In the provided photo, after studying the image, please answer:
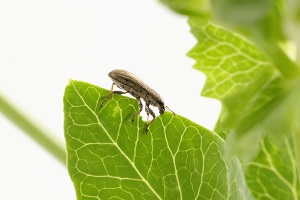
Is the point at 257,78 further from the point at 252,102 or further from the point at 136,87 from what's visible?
the point at 136,87

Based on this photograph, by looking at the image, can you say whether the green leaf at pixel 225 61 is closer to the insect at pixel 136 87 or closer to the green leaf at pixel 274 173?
the green leaf at pixel 274 173

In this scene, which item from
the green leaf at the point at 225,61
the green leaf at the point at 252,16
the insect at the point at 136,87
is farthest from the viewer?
the insect at the point at 136,87

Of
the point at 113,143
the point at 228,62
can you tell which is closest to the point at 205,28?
the point at 228,62

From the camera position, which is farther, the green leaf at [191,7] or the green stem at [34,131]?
the green stem at [34,131]

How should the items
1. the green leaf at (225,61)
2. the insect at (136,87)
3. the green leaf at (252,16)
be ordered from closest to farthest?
the green leaf at (252,16) < the green leaf at (225,61) < the insect at (136,87)

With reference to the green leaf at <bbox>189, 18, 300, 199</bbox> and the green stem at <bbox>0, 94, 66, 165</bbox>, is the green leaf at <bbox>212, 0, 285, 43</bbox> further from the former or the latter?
the green stem at <bbox>0, 94, 66, 165</bbox>

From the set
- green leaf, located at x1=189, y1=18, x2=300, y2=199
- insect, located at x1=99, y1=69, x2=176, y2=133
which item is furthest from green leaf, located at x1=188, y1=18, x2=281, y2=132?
insect, located at x1=99, y1=69, x2=176, y2=133

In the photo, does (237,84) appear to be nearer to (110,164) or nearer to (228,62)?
(228,62)

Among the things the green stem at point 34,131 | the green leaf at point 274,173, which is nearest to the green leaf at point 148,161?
the green leaf at point 274,173
